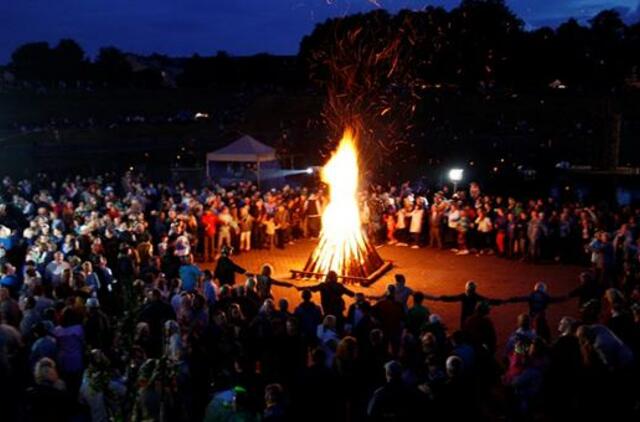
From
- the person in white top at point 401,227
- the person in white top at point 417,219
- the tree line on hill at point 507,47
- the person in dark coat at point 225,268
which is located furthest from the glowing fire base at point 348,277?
the tree line on hill at point 507,47

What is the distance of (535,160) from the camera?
3231 centimetres

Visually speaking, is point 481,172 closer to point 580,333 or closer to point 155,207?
point 155,207

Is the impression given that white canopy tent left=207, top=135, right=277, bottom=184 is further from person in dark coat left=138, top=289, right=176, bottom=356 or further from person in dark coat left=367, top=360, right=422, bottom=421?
person in dark coat left=367, top=360, right=422, bottom=421

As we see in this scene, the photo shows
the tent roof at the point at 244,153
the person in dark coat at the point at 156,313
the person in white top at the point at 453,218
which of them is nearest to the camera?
the person in dark coat at the point at 156,313

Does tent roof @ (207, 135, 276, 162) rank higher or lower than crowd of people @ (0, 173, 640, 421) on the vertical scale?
higher

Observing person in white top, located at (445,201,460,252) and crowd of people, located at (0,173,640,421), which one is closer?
crowd of people, located at (0,173,640,421)

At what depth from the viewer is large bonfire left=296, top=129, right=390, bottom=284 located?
623 inches

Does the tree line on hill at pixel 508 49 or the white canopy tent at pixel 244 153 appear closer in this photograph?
the white canopy tent at pixel 244 153

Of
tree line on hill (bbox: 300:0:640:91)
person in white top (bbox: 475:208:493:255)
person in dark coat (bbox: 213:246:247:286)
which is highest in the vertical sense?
tree line on hill (bbox: 300:0:640:91)

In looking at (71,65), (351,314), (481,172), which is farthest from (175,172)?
(71,65)

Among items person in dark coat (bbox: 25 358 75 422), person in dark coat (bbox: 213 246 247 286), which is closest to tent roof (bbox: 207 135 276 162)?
person in dark coat (bbox: 213 246 247 286)

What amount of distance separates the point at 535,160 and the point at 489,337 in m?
24.9

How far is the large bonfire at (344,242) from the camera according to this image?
15.8 m

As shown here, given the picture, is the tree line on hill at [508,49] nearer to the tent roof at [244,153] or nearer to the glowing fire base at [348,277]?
the tent roof at [244,153]
